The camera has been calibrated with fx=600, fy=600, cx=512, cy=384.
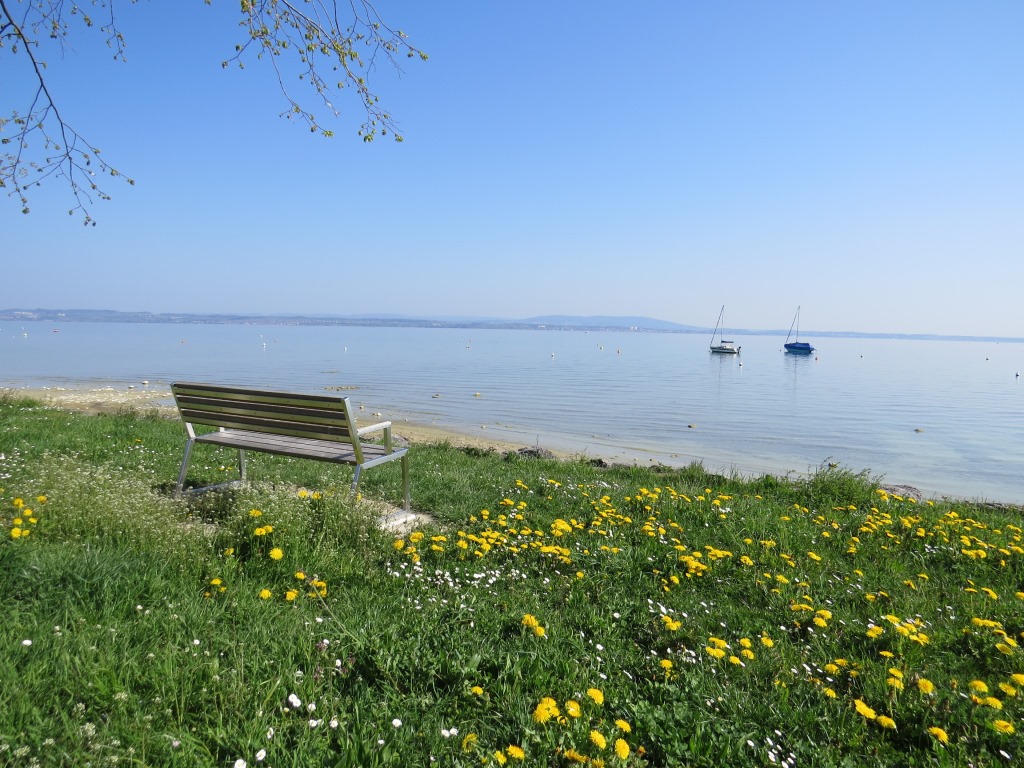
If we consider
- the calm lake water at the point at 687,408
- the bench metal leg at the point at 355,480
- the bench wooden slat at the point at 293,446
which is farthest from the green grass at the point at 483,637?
the calm lake water at the point at 687,408

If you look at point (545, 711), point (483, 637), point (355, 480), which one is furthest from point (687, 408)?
point (545, 711)

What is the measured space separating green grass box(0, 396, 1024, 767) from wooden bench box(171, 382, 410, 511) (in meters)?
0.78

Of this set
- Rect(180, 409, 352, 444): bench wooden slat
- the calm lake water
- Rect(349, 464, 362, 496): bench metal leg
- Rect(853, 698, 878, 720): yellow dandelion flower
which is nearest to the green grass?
Rect(853, 698, 878, 720): yellow dandelion flower

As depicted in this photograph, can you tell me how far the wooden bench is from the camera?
228 inches

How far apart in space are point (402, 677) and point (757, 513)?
5402mm

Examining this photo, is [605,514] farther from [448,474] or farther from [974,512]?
[974,512]

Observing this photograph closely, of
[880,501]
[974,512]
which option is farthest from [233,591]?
[974,512]

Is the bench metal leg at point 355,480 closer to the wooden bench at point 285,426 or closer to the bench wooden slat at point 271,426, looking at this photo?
the wooden bench at point 285,426

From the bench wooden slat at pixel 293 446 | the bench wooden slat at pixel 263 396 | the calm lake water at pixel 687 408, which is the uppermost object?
the bench wooden slat at pixel 263 396

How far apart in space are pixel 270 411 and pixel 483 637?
154 inches

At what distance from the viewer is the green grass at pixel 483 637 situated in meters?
2.46

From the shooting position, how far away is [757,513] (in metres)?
7.07

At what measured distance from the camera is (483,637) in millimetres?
3414

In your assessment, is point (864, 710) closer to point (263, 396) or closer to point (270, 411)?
point (270, 411)
